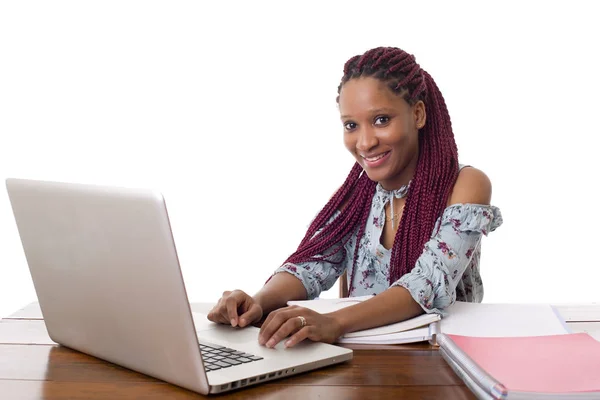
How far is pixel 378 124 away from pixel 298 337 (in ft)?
2.24

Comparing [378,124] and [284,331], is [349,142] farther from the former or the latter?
[284,331]

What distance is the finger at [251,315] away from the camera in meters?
1.46

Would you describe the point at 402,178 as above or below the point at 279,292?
above

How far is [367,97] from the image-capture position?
179 centimetres

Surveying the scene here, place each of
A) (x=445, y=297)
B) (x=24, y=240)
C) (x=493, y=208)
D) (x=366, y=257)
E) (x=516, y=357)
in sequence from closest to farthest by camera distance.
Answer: (x=516, y=357), (x=24, y=240), (x=445, y=297), (x=493, y=208), (x=366, y=257)

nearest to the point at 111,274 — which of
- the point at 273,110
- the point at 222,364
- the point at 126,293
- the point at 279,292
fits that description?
the point at 126,293

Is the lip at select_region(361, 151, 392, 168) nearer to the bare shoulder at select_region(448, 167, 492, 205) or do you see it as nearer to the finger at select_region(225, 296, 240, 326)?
the bare shoulder at select_region(448, 167, 492, 205)

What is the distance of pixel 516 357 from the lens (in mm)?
1204

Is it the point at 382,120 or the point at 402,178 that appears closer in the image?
the point at 382,120

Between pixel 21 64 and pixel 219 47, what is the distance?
0.98m

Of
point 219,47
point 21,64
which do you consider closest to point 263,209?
point 219,47

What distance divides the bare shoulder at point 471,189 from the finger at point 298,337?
2.01ft

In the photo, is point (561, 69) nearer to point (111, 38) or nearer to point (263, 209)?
point (263, 209)

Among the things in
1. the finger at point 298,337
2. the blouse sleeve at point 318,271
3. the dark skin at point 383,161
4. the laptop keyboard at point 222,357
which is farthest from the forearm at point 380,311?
the blouse sleeve at point 318,271
